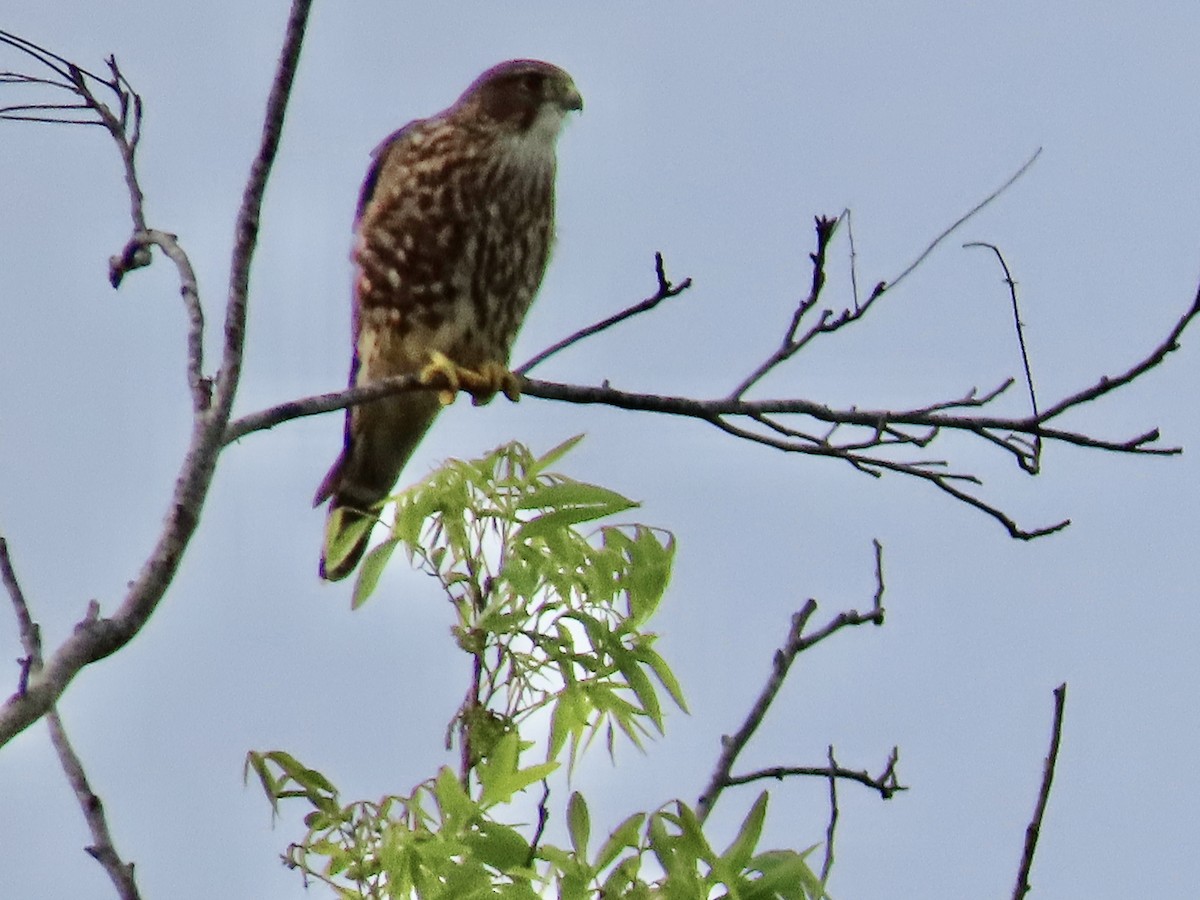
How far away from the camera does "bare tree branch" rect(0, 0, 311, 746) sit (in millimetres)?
2057

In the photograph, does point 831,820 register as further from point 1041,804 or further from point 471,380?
point 471,380

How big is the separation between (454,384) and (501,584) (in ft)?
6.33

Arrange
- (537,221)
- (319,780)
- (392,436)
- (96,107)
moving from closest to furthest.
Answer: (319,780)
(96,107)
(537,221)
(392,436)

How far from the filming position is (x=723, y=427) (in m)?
3.27

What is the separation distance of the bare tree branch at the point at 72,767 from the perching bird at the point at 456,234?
80.8 inches

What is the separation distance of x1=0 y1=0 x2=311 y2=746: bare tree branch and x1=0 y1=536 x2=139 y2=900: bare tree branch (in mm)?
50

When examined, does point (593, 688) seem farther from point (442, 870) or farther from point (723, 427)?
point (723, 427)

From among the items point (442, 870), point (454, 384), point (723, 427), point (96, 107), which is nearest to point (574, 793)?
point (442, 870)

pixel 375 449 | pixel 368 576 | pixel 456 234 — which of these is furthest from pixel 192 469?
pixel 375 449

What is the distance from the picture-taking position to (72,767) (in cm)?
226

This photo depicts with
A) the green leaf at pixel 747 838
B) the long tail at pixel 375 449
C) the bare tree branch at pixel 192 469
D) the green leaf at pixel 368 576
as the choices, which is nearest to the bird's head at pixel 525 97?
the long tail at pixel 375 449

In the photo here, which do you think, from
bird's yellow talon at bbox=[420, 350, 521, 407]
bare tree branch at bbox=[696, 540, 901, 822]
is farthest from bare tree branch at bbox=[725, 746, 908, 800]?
bird's yellow talon at bbox=[420, 350, 521, 407]

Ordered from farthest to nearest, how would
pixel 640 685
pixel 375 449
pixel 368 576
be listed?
pixel 375 449
pixel 368 576
pixel 640 685

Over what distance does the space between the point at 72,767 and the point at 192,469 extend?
0.44 m
